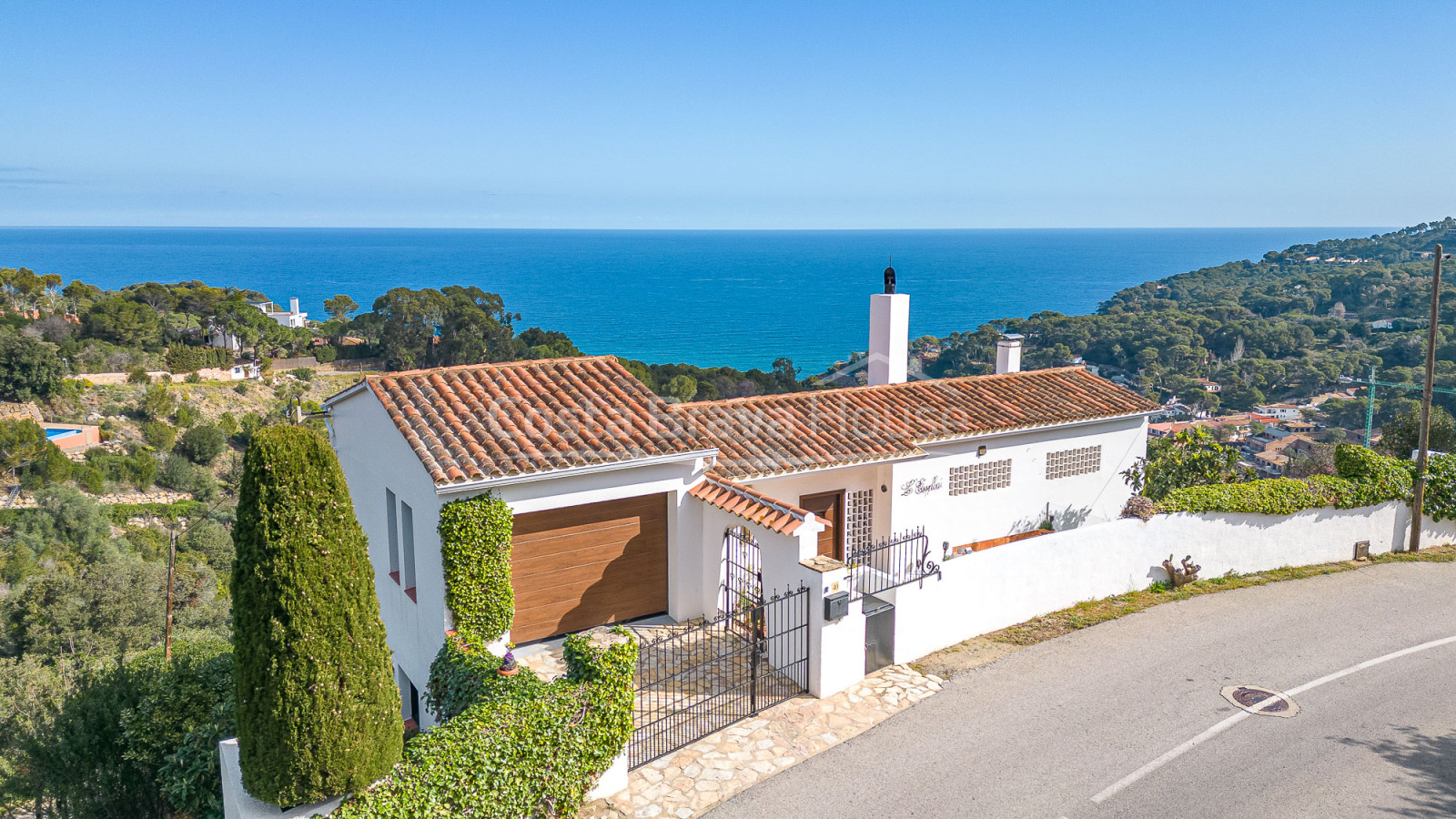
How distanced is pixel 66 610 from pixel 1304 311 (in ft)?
284

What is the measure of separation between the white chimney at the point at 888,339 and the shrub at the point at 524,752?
1135 cm

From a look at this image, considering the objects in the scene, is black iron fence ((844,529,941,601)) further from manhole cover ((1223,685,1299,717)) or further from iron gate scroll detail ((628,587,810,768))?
manhole cover ((1223,685,1299,717))

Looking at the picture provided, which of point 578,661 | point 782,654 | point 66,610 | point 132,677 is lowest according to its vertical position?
point 66,610

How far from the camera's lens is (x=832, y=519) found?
16.1m

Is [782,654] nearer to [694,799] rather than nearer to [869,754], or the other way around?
[869,754]

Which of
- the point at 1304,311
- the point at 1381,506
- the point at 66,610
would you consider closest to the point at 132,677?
the point at 66,610

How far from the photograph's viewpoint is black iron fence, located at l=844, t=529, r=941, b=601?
42.6 ft

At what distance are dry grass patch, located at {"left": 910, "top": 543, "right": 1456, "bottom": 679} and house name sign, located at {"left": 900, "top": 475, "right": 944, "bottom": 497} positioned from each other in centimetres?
316

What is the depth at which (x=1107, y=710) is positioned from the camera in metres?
11.5

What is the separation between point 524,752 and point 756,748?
10.2 ft

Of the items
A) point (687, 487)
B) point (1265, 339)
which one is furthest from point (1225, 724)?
point (1265, 339)

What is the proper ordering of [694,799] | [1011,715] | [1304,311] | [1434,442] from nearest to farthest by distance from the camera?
[694,799]
[1011,715]
[1434,442]
[1304,311]

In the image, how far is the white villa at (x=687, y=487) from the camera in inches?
476

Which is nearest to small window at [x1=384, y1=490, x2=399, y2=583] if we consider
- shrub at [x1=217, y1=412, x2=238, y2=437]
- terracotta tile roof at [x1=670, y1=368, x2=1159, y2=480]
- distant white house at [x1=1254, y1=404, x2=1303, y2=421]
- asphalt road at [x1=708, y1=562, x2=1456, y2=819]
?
terracotta tile roof at [x1=670, y1=368, x2=1159, y2=480]
